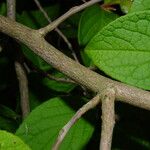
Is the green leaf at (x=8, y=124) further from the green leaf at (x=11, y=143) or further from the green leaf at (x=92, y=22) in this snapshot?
the green leaf at (x=11, y=143)

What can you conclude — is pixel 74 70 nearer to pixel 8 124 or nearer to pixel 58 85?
pixel 58 85

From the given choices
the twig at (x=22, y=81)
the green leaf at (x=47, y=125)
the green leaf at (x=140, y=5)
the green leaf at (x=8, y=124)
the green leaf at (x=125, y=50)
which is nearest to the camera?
the green leaf at (x=125, y=50)

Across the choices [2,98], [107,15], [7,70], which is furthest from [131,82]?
[2,98]

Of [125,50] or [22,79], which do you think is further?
[22,79]

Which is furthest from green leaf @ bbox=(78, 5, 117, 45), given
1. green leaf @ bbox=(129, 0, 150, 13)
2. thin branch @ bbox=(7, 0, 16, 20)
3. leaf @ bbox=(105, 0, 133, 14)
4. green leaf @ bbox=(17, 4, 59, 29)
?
green leaf @ bbox=(17, 4, 59, 29)

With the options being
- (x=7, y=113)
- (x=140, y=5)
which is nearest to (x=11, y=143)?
(x=140, y=5)

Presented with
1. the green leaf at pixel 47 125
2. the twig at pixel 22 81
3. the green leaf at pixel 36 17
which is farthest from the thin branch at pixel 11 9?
the green leaf at pixel 36 17
